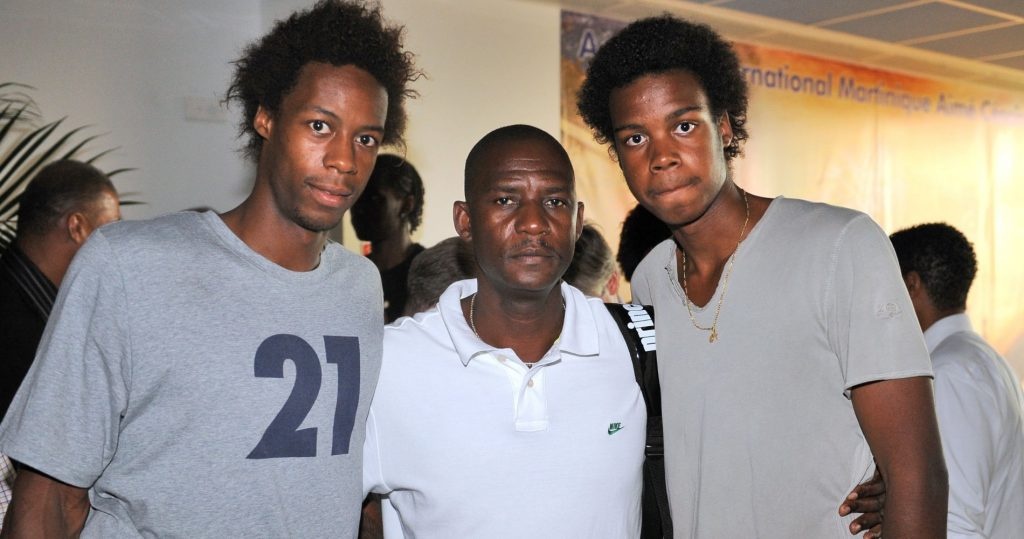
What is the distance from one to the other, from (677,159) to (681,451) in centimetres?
59

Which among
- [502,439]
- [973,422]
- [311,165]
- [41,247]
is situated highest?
[311,165]

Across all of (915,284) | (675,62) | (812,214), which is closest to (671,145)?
(675,62)

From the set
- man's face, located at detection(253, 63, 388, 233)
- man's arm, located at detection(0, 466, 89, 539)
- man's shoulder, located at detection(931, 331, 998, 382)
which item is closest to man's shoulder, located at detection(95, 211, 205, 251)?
man's face, located at detection(253, 63, 388, 233)

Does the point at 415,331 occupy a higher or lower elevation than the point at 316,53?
lower

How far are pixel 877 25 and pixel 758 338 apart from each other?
5.86 metres

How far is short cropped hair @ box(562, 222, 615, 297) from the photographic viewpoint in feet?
9.20

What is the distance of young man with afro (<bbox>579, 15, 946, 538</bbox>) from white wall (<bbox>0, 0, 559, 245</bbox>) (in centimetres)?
353

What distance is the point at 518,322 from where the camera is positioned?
202 centimetres

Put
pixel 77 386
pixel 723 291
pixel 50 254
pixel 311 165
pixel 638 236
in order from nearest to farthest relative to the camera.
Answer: pixel 77 386 → pixel 311 165 → pixel 723 291 → pixel 638 236 → pixel 50 254

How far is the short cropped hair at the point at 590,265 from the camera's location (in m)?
2.80

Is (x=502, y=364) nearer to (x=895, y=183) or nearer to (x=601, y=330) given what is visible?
(x=601, y=330)

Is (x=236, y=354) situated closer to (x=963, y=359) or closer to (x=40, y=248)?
(x=40, y=248)

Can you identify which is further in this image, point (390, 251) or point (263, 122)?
point (390, 251)

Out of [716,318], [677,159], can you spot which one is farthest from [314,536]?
[677,159]
